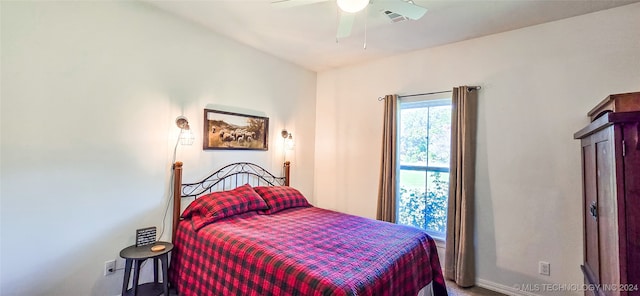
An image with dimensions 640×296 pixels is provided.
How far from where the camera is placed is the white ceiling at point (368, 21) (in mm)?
2273

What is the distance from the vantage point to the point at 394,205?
3.30 m

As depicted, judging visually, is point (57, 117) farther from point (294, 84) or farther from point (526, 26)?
point (526, 26)

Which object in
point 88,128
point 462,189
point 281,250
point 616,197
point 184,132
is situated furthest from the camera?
point 462,189

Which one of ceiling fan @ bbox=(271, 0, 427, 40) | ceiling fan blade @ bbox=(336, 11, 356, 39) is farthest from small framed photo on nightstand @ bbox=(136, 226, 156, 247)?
ceiling fan blade @ bbox=(336, 11, 356, 39)

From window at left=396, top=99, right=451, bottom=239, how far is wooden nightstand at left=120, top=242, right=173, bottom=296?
8.22 feet

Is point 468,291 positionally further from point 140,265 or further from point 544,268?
point 140,265

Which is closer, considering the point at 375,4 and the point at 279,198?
the point at 375,4

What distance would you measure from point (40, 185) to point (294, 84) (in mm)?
2811

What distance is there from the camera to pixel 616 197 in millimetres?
1256

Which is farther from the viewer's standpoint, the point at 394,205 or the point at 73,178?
the point at 394,205

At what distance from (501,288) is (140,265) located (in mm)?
3300

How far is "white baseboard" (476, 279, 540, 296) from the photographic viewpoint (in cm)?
258

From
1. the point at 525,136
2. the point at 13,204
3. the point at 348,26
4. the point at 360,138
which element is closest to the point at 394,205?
the point at 360,138

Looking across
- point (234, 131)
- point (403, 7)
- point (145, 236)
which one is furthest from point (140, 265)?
point (403, 7)
